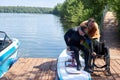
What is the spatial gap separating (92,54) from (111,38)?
30.3ft

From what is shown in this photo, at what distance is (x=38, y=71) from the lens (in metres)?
9.27

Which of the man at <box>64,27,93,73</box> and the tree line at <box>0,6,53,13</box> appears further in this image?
the tree line at <box>0,6,53,13</box>

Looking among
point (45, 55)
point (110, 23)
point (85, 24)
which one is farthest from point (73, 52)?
point (110, 23)

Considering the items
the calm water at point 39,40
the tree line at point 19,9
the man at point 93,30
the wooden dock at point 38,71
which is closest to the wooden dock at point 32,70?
the wooden dock at point 38,71

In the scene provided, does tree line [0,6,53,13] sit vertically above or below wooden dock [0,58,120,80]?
below

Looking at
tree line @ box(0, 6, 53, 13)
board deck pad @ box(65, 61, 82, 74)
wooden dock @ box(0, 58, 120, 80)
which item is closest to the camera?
board deck pad @ box(65, 61, 82, 74)

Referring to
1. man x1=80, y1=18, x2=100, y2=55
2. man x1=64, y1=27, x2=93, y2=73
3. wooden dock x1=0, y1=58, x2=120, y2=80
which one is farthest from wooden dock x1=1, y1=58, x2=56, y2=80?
man x1=80, y1=18, x2=100, y2=55

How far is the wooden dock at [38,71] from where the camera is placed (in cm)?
845

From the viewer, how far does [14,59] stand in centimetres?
1144

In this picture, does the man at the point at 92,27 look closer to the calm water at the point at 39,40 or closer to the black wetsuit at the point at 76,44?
the black wetsuit at the point at 76,44

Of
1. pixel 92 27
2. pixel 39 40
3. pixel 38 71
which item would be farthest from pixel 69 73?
pixel 39 40

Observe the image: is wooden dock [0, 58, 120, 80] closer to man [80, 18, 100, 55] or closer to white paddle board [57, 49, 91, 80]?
white paddle board [57, 49, 91, 80]

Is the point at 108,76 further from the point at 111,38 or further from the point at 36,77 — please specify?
the point at 111,38

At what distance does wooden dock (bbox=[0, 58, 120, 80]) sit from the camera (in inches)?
333
